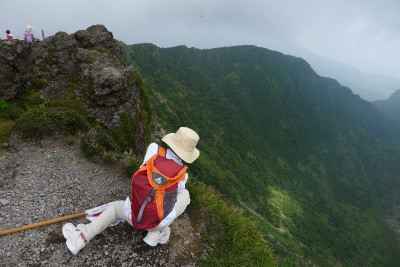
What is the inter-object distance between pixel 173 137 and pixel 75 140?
674cm

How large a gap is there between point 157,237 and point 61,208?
342 cm

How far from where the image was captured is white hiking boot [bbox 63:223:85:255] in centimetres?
538

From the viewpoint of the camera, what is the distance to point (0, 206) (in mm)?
6383

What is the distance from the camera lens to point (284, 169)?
149 metres

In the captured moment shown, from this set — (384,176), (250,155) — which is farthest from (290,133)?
(384,176)

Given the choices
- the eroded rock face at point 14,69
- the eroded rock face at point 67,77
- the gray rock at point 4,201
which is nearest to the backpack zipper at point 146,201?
the gray rock at point 4,201

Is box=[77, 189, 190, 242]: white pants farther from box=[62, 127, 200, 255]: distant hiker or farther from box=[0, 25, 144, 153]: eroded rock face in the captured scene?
box=[0, 25, 144, 153]: eroded rock face

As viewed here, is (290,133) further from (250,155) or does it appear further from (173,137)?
(173,137)

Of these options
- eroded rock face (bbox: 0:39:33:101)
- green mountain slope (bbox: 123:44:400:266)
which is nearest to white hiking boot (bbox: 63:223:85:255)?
eroded rock face (bbox: 0:39:33:101)

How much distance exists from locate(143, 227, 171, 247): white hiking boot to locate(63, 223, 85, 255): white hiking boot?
1582mm

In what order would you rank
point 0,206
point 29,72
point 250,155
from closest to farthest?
1. point 0,206
2. point 29,72
3. point 250,155

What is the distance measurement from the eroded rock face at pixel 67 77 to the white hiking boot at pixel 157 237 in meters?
10.1

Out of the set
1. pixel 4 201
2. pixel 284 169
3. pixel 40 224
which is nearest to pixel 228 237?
pixel 40 224

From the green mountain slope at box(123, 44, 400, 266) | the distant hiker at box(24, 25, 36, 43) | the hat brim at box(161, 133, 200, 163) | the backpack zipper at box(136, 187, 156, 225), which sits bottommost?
the green mountain slope at box(123, 44, 400, 266)
